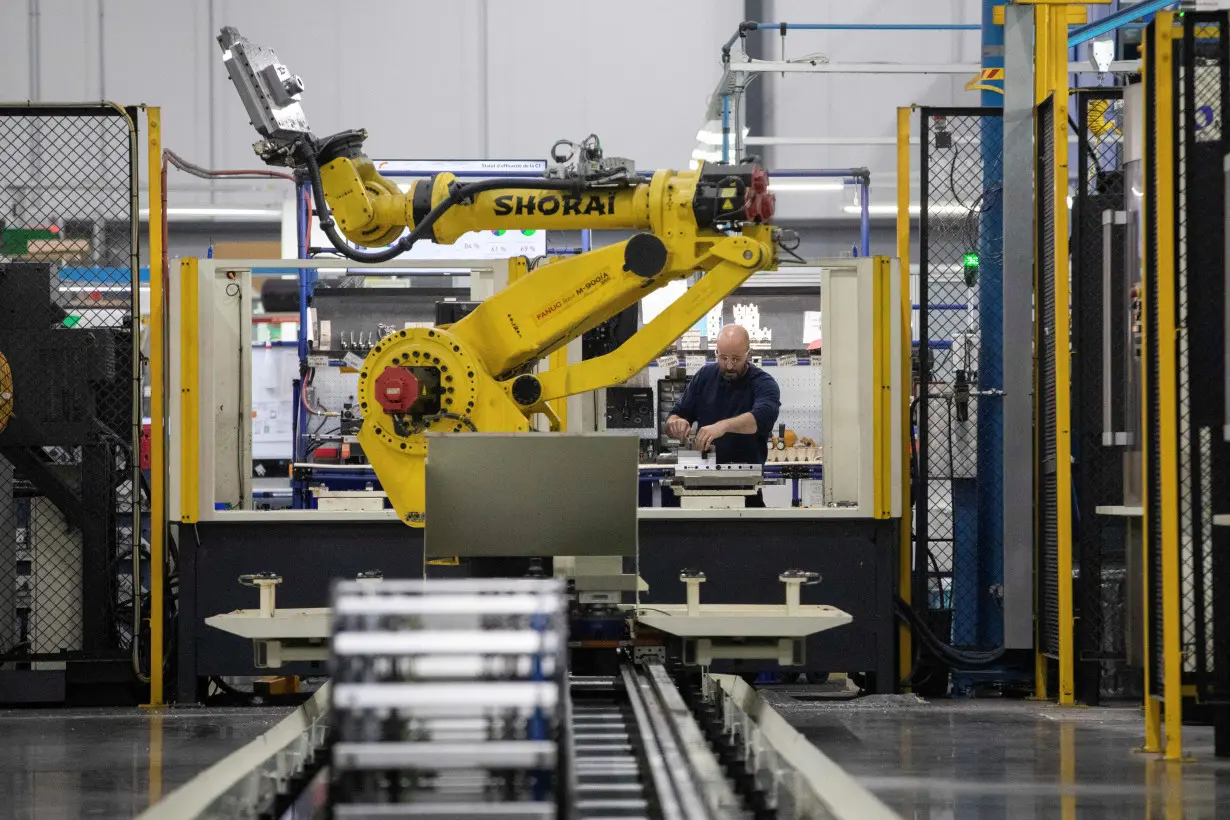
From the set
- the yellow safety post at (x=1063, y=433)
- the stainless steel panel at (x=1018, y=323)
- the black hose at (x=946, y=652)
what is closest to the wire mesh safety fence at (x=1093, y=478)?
the yellow safety post at (x=1063, y=433)

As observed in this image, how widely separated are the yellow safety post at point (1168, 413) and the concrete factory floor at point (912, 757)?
0.88 feet

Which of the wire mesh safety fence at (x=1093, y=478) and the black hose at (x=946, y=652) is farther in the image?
the black hose at (x=946, y=652)

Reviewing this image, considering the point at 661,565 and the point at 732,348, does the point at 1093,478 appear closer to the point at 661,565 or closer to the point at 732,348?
the point at 661,565

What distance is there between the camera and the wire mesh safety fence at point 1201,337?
220 inches

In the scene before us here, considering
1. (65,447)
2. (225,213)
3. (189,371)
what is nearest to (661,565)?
(189,371)

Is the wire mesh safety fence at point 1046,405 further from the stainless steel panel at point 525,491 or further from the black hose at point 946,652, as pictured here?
the stainless steel panel at point 525,491

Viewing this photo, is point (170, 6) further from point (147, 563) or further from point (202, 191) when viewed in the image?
point (147, 563)

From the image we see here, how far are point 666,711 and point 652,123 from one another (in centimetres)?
1342

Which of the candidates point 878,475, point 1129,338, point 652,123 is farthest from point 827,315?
point 652,123

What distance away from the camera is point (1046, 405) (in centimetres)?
755

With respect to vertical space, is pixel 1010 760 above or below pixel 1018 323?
below

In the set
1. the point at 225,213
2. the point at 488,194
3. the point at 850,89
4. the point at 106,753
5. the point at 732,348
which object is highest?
the point at 850,89

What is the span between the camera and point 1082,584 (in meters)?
7.34

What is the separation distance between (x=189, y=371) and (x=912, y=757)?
13.0 ft
